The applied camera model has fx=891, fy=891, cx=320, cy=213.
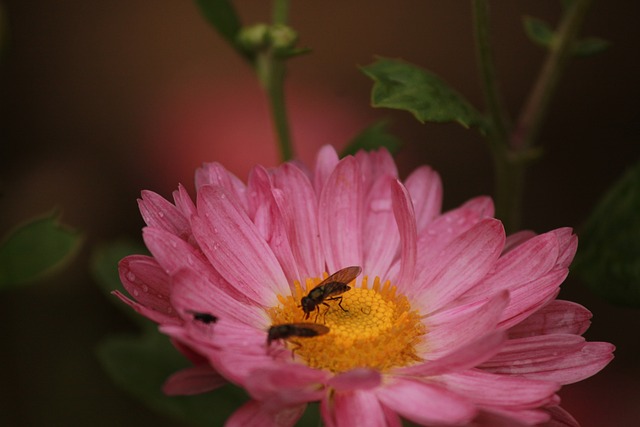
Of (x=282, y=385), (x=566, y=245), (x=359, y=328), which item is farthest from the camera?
(x=359, y=328)

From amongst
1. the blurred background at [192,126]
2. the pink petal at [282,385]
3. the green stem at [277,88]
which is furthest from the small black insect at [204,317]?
the blurred background at [192,126]

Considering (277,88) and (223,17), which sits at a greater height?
(223,17)

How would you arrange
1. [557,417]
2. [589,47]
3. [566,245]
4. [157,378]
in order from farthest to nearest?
[157,378] < [589,47] < [566,245] < [557,417]

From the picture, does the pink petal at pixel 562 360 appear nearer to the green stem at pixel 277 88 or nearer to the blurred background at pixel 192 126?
the green stem at pixel 277 88

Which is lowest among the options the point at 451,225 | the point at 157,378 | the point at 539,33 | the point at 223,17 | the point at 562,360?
the point at 157,378

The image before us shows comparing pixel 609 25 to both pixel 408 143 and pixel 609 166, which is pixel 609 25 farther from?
pixel 408 143

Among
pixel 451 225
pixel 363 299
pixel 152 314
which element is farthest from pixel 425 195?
pixel 152 314

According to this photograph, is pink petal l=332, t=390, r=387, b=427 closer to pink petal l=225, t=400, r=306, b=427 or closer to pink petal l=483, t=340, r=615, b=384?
pink petal l=225, t=400, r=306, b=427

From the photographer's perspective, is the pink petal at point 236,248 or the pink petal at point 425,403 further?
the pink petal at point 236,248

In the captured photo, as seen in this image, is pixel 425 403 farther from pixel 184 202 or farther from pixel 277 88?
pixel 277 88
